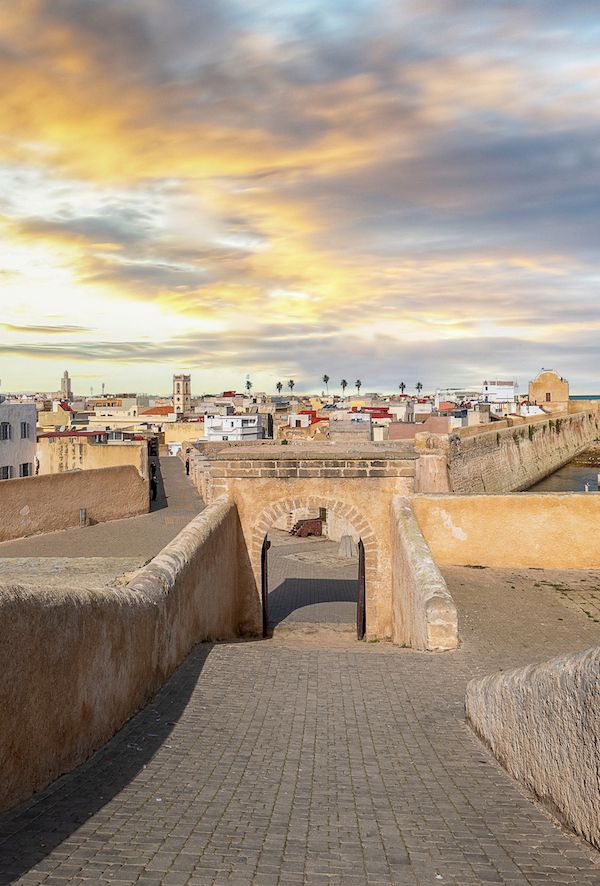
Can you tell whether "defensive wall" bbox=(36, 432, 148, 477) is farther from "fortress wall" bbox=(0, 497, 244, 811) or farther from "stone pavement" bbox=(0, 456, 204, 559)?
"fortress wall" bbox=(0, 497, 244, 811)

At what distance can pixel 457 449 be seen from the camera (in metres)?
38.2

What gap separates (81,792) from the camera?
471cm

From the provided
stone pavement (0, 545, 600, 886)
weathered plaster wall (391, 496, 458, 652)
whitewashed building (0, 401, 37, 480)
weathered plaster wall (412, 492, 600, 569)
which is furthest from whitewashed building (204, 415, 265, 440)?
stone pavement (0, 545, 600, 886)

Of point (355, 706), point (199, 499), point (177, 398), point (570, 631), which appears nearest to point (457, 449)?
point (199, 499)

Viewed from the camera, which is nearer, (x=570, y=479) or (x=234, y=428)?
(x=234, y=428)

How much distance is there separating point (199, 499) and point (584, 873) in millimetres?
27597

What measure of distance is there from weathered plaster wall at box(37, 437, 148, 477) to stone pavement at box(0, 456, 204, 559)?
2868mm

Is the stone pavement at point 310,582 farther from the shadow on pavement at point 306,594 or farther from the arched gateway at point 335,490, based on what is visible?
the arched gateway at point 335,490

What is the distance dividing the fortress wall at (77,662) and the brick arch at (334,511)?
5042 mm

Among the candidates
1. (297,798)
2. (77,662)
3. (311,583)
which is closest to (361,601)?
(311,583)

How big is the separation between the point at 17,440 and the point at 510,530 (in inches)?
1332

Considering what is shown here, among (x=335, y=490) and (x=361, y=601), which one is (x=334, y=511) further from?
(x=361, y=601)

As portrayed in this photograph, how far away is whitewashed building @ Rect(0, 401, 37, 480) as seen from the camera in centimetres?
3862

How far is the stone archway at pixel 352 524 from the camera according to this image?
13.8m
